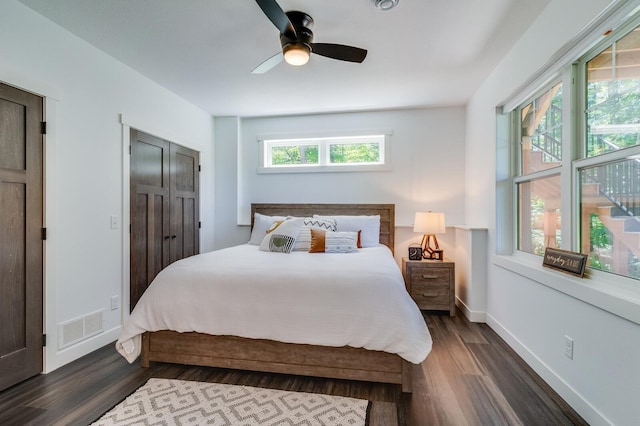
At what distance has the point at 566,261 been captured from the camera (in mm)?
1918

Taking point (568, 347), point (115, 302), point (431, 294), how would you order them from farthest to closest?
point (431, 294), point (115, 302), point (568, 347)

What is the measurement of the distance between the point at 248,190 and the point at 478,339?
3.44 m

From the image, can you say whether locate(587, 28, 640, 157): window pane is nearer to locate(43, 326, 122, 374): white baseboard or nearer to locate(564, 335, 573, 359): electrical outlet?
locate(564, 335, 573, 359): electrical outlet

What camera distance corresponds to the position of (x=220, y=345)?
2119 millimetres

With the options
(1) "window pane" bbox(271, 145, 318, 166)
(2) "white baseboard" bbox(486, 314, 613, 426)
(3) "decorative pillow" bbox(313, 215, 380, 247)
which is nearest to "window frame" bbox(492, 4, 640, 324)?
(2) "white baseboard" bbox(486, 314, 613, 426)

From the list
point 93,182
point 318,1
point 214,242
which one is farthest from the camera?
point 214,242

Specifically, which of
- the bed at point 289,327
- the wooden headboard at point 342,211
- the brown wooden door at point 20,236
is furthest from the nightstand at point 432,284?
the brown wooden door at point 20,236

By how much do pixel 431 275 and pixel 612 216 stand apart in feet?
6.28

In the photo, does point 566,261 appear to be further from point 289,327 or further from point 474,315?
point 289,327

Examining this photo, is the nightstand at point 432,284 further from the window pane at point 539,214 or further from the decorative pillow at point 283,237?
the decorative pillow at point 283,237

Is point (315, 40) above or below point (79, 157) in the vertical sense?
above

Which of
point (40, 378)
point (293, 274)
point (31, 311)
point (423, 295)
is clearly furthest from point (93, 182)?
point (423, 295)

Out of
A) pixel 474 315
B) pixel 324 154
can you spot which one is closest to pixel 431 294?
pixel 474 315

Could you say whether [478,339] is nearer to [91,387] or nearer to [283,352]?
[283,352]
